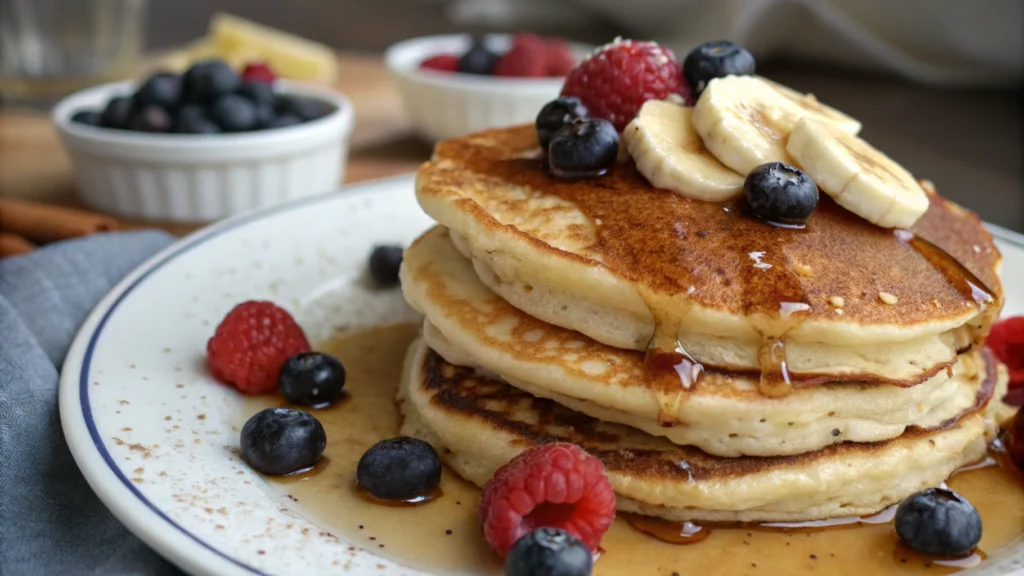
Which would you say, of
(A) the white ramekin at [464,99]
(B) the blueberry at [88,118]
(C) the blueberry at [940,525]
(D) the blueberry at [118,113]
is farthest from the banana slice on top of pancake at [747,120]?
(B) the blueberry at [88,118]

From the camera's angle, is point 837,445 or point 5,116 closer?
point 837,445

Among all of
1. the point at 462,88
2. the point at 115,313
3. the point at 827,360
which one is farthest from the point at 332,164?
the point at 827,360

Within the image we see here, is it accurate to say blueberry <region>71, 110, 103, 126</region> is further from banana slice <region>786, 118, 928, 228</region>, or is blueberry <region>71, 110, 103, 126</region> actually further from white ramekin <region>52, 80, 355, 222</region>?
banana slice <region>786, 118, 928, 228</region>

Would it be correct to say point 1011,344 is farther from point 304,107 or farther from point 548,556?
point 304,107

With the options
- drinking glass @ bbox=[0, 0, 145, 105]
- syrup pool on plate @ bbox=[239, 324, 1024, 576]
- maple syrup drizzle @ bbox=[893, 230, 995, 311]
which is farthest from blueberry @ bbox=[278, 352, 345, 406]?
drinking glass @ bbox=[0, 0, 145, 105]

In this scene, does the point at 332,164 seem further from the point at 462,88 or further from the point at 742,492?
the point at 742,492

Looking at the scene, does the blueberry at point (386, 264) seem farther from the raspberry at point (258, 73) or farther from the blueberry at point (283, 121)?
the raspberry at point (258, 73)

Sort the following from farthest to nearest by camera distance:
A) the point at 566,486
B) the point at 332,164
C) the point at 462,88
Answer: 1. the point at 462,88
2. the point at 332,164
3. the point at 566,486

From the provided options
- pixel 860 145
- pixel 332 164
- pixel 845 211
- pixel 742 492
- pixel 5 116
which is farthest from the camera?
pixel 5 116
